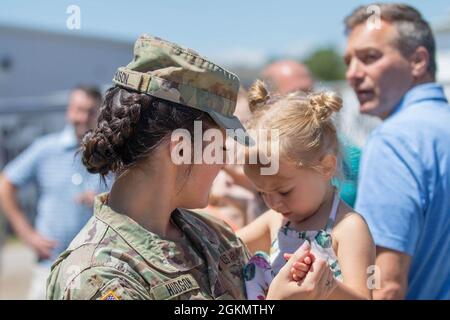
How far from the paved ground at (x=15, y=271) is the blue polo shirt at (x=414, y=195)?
257 inches

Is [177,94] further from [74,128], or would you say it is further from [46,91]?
[46,91]

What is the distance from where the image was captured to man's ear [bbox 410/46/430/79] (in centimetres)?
304

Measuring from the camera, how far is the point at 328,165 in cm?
217

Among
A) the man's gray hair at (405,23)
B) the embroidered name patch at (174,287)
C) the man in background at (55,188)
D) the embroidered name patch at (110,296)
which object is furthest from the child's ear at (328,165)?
the man in background at (55,188)

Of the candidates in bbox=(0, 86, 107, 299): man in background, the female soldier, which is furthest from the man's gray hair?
bbox=(0, 86, 107, 299): man in background

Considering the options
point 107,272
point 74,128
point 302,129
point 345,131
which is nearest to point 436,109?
point 345,131

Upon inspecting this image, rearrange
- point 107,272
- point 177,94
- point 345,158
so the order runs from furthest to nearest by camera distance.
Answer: point 345,158, point 177,94, point 107,272

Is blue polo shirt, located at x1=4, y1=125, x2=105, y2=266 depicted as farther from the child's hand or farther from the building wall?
the building wall

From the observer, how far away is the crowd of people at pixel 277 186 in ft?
Result: 5.84

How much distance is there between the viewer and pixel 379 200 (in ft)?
8.48

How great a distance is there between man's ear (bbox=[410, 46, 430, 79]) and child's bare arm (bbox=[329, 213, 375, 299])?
118cm

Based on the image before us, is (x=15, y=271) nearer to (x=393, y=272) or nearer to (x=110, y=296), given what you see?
(x=393, y=272)
